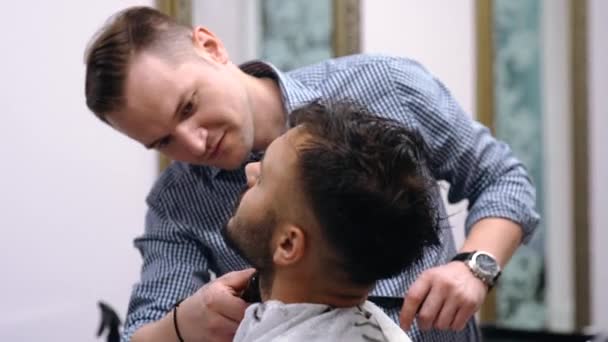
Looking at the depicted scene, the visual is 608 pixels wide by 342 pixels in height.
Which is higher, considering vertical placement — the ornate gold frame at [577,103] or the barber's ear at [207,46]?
the barber's ear at [207,46]

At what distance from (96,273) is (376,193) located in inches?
59.8

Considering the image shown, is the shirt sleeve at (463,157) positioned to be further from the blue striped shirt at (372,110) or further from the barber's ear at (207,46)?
the barber's ear at (207,46)

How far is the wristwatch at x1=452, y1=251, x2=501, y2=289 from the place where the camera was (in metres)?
1.00

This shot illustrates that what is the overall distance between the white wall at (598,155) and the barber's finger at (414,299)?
1.45 m

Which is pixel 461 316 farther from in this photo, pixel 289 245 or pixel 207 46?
pixel 207 46

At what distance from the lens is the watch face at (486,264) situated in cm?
101

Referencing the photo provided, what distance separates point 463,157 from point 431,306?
0.37 meters

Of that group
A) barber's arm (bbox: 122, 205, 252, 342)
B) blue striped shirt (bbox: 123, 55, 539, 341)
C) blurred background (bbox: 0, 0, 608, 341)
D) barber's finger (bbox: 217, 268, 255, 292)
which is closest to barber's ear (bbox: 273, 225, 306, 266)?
barber's finger (bbox: 217, 268, 255, 292)

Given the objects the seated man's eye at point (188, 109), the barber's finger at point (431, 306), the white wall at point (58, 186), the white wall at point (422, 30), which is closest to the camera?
the barber's finger at point (431, 306)

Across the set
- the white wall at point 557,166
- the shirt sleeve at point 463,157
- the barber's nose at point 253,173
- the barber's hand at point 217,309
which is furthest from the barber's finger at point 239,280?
the white wall at point 557,166

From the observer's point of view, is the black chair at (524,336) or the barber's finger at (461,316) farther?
the black chair at (524,336)

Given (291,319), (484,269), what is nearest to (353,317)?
(291,319)

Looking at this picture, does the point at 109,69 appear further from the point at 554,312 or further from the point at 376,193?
the point at 554,312

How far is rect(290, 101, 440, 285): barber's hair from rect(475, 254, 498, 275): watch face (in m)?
0.20
